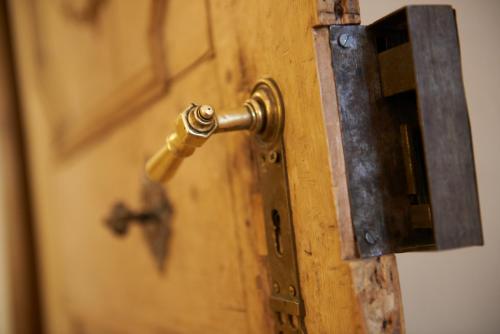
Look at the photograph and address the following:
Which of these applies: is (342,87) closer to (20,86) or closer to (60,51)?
(60,51)

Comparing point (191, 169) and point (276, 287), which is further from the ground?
point (191, 169)

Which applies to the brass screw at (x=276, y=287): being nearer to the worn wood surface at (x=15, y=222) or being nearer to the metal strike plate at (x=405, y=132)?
the metal strike plate at (x=405, y=132)

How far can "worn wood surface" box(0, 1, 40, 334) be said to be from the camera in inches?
58.7

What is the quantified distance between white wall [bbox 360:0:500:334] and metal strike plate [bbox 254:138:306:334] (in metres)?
0.32

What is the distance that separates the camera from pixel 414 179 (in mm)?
364

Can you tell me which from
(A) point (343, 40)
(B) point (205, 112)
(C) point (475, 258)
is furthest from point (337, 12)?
(C) point (475, 258)

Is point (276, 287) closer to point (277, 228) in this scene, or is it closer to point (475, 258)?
point (277, 228)

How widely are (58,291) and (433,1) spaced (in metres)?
1.11

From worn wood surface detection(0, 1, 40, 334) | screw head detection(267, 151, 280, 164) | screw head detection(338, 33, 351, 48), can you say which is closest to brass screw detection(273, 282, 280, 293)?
screw head detection(267, 151, 280, 164)

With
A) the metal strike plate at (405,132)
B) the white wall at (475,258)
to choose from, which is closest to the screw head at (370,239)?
the metal strike plate at (405,132)

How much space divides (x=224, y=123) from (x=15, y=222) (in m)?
1.29

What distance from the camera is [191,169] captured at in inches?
24.1

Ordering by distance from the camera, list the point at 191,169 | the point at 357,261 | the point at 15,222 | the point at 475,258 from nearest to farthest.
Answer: the point at 357,261, the point at 191,169, the point at 475,258, the point at 15,222

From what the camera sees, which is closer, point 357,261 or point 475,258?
point 357,261
